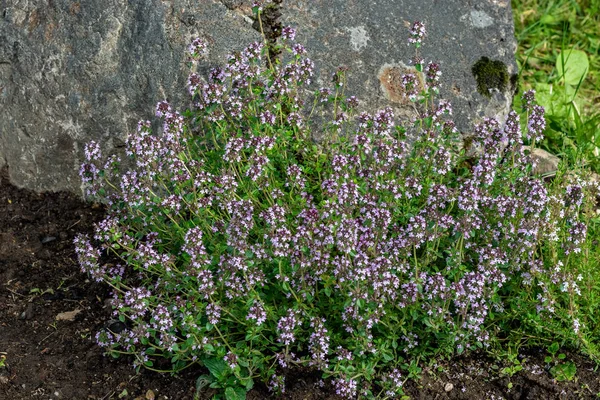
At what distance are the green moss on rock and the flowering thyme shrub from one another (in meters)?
0.88

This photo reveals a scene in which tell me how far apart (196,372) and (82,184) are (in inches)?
76.7

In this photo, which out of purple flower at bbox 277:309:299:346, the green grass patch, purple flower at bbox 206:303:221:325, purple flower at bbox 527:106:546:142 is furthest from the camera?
the green grass patch

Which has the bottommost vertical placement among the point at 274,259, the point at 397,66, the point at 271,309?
the point at 271,309

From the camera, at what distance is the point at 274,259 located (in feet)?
13.0

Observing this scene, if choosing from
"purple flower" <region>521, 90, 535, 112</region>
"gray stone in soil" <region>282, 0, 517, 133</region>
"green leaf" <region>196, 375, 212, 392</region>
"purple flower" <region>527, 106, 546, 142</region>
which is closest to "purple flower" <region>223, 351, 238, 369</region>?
"green leaf" <region>196, 375, 212, 392</region>

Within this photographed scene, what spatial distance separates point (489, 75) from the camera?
542 centimetres

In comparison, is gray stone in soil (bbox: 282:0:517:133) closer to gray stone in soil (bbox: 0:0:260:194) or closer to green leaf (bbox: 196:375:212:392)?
gray stone in soil (bbox: 0:0:260:194)

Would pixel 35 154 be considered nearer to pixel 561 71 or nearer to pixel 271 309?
pixel 271 309

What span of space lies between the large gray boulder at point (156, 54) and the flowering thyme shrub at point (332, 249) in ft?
2.37

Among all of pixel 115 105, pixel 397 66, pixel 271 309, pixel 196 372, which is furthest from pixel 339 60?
pixel 196 372

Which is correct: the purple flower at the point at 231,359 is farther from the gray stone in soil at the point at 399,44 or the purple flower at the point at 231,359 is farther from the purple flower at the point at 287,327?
the gray stone in soil at the point at 399,44

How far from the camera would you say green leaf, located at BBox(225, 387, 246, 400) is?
3.86 m

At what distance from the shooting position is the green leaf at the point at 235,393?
3863 millimetres

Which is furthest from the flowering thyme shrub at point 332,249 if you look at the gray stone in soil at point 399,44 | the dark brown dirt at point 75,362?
the gray stone in soil at point 399,44
